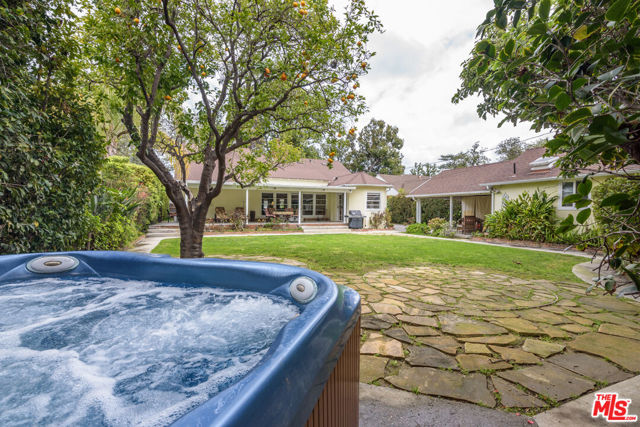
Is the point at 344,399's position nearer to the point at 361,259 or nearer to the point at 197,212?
the point at 197,212

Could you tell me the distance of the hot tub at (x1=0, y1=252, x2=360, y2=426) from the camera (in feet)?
3.48

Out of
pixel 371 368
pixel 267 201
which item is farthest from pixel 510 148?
pixel 371 368

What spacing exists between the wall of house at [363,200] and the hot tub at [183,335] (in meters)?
16.6

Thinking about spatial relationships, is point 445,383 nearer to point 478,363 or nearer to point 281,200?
point 478,363

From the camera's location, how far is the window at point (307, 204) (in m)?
20.3

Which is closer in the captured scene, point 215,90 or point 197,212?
point 197,212

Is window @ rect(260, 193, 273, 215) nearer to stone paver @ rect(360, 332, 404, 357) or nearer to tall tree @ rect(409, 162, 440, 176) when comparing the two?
stone paver @ rect(360, 332, 404, 357)

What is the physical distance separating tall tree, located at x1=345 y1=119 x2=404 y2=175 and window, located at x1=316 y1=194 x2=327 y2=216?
1388 cm

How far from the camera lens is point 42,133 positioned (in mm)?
3797

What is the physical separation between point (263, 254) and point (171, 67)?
4862 mm

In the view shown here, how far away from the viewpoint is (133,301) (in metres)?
2.99

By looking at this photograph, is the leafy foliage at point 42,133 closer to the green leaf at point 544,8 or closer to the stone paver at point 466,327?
the green leaf at point 544,8

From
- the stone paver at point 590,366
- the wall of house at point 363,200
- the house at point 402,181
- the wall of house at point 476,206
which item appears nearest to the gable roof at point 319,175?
the wall of house at point 363,200

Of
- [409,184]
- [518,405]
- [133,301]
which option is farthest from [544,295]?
[409,184]
